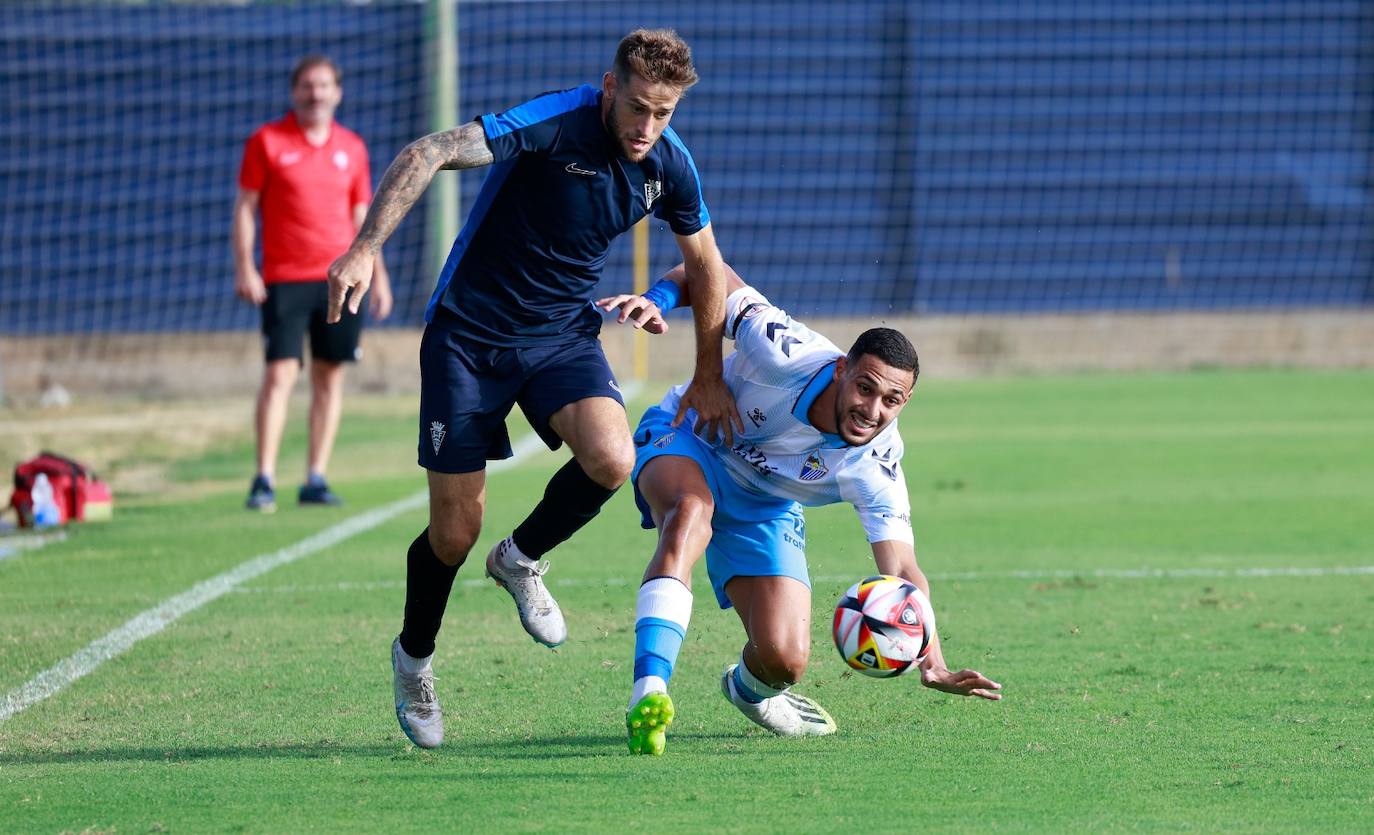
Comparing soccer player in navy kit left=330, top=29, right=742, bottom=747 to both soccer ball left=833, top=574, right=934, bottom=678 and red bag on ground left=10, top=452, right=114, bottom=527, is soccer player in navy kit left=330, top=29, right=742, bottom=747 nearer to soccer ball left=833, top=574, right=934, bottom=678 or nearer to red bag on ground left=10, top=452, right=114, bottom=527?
soccer ball left=833, top=574, right=934, bottom=678

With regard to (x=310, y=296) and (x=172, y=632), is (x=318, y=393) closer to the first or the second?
(x=310, y=296)

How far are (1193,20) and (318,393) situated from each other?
1294 centimetres

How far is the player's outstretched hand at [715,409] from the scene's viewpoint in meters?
5.30

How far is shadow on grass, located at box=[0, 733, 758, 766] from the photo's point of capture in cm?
455

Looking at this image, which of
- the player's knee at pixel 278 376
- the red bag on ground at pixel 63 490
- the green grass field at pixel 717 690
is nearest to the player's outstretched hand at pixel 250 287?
the player's knee at pixel 278 376

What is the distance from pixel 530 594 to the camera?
557cm

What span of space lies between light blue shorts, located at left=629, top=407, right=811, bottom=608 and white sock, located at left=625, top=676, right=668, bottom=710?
2.63 ft

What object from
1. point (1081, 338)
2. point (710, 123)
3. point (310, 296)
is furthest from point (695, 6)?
point (310, 296)

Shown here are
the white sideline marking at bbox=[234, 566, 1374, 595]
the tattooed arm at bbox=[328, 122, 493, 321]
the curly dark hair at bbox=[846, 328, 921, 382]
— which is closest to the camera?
the tattooed arm at bbox=[328, 122, 493, 321]

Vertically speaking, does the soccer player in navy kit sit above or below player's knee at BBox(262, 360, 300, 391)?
above

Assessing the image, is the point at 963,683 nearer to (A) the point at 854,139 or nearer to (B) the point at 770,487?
(B) the point at 770,487

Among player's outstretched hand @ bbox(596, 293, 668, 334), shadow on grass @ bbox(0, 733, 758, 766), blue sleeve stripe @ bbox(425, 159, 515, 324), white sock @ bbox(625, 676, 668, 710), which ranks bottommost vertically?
shadow on grass @ bbox(0, 733, 758, 766)

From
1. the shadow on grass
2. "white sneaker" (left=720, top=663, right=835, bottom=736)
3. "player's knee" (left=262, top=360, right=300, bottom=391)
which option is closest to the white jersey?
"white sneaker" (left=720, top=663, right=835, bottom=736)

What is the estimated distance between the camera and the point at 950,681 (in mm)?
4480
